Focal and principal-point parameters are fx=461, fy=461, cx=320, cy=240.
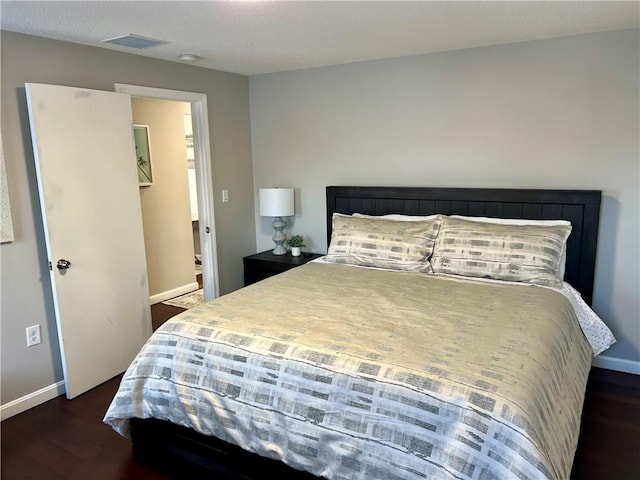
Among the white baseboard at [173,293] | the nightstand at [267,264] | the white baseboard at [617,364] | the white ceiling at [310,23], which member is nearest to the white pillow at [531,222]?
the white baseboard at [617,364]

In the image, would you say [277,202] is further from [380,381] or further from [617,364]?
[617,364]

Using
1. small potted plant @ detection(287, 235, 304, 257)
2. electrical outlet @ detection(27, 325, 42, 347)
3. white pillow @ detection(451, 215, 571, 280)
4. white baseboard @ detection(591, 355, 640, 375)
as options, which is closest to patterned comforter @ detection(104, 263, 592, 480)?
white pillow @ detection(451, 215, 571, 280)

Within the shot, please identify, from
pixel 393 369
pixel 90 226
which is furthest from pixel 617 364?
pixel 90 226

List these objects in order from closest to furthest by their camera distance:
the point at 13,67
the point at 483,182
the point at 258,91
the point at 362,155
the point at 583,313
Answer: the point at 13,67
the point at 583,313
the point at 483,182
the point at 362,155
the point at 258,91

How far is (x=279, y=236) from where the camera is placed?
4203 mm

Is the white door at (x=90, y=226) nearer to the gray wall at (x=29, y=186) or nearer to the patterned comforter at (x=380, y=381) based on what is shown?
the gray wall at (x=29, y=186)

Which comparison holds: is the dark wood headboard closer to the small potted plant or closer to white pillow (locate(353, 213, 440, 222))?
white pillow (locate(353, 213, 440, 222))

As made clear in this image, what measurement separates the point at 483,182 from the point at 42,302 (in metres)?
3.08

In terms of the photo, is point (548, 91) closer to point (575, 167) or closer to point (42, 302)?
point (575, 167)

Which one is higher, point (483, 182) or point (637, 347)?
point (483, 182)

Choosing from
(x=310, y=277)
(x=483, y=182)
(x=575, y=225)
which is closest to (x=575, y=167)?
(x=575, y=225)

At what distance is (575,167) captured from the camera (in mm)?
3057

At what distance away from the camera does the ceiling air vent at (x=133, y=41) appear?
109 inches

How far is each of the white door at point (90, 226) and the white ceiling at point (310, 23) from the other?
0.45m
